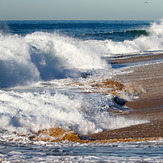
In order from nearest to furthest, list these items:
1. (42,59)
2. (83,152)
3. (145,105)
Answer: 1. (83,152)
2. (145,105)
3. (42,59)

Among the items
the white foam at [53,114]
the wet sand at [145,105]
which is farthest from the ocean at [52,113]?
the wet sand at [145,105]

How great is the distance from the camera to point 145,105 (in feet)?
30.5

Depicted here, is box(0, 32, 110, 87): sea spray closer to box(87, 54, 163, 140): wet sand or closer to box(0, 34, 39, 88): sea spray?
box(0, 34, 39, 88): sea spray

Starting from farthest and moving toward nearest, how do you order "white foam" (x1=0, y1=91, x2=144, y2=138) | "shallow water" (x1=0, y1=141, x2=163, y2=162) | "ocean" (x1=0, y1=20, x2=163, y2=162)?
"white foam" (x1=0, y1=91, x2=144, y2=138), "ocean" (x1=0, y1=20, x2=163, y2=162), "shallow water" (x1=0, y1=141, x2=163, y2=162)

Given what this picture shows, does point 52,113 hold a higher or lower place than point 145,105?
lower

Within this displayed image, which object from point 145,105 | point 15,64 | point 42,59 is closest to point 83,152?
point 145,105

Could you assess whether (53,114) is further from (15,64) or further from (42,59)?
(42,59)

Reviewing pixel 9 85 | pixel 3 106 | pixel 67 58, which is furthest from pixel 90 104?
pixel 67 58

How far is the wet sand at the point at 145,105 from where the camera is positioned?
6.79 meters

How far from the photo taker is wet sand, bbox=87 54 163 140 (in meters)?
6.79

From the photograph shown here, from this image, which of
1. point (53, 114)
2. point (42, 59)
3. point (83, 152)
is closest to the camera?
point (83, 152)

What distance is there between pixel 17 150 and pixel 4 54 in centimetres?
886

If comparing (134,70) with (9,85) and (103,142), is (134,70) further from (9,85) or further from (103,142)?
(103,142)

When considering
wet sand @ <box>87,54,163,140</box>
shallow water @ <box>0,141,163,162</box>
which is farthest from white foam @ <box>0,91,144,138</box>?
shallow water @ <box>0,141,163,162</box>
